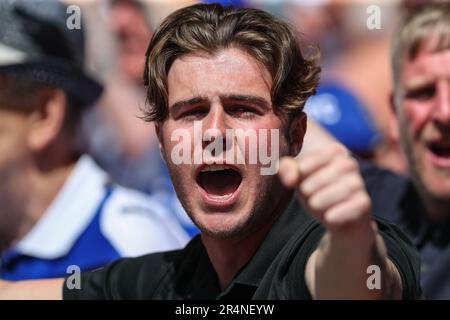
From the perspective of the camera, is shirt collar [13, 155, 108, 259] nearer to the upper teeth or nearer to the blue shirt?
the blue shirt

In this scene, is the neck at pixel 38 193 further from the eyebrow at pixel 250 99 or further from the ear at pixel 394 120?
the eyebrow at pixel 250 99

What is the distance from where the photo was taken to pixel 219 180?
1980 mm

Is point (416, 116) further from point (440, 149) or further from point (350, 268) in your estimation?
point (350, 268)

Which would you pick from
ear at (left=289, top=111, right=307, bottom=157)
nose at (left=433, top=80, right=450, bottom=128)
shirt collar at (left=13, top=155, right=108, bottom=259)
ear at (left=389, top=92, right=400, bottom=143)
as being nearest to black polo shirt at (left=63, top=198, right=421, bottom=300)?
ear at (left=289, top=111, right=307, bottom=157)

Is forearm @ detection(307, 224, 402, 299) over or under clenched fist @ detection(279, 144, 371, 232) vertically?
under

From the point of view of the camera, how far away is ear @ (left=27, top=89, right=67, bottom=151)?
10.3 ft

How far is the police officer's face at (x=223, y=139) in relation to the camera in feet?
6.22

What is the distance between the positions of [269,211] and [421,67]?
1153mm

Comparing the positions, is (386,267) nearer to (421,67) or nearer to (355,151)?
(421,67)

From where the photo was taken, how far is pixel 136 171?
4.39m

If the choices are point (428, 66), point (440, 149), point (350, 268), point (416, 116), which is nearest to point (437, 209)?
point (440, 149)

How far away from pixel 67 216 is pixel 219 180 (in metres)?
1.14

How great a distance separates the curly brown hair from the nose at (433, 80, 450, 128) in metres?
0.80
